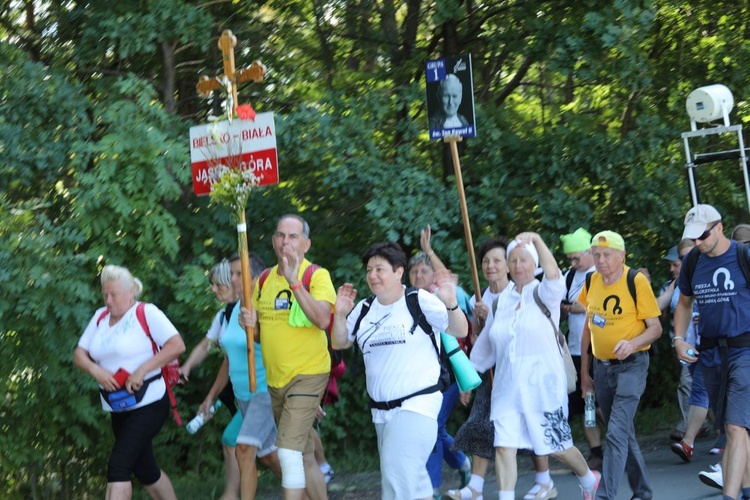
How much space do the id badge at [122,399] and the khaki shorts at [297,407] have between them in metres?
0.94

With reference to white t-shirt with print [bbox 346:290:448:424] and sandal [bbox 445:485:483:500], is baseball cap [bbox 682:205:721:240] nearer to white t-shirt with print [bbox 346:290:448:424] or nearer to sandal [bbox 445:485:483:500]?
white t-shirt with print [bbox 346:290:448:424]

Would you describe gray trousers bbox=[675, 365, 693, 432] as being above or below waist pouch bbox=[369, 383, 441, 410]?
below

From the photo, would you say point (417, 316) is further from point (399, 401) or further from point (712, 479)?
point (712, 479)

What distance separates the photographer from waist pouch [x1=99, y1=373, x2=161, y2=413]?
692 centimetres

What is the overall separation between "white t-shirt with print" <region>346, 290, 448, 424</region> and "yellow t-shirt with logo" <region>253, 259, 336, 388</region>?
0.64m

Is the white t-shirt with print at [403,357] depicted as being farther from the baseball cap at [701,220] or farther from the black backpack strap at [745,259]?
the black backpack strap at [745,259]

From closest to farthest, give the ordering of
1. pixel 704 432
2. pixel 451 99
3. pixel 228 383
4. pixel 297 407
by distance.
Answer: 1. pixel 297 407
2. pixel 228 383
3. pixel 451 99
4. pixel 704 432

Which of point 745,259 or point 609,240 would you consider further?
point 609,240

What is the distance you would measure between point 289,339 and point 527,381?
1552 mm

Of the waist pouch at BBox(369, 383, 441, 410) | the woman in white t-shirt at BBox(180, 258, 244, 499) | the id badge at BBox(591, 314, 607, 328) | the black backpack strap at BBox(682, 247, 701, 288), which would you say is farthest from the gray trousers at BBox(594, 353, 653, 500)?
the woman in white t-shirt at BBox(180, 258, 244, 499)

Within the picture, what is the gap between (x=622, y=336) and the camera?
23.9 ft

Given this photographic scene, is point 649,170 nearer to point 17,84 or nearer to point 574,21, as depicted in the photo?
point 574,21

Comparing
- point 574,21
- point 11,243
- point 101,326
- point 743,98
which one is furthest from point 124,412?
point 743,98

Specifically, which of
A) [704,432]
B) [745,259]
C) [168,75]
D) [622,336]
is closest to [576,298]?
[622,336]
